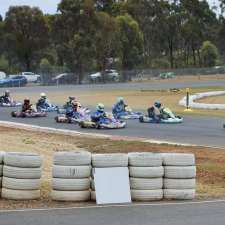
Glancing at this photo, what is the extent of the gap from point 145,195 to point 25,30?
3123 inches

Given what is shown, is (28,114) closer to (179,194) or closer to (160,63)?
(179,194)

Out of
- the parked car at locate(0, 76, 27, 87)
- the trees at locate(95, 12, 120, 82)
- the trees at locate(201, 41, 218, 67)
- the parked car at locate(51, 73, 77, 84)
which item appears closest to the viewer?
the parked car at locate(0, 76, 27, 87)

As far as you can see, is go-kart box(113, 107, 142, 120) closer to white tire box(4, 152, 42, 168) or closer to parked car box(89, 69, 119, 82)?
white tire box(4, 152, 42, 168)

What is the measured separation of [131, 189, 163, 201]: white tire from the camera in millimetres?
10391

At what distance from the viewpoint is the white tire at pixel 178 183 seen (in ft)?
34.6

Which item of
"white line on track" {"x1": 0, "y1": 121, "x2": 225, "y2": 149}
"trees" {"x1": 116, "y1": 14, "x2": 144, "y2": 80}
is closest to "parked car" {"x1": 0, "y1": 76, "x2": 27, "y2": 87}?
"trees" {"x1": 116, "y1": 14, "x2": 144, "y2": 80}

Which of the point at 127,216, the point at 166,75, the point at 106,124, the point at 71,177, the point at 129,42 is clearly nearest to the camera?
the point at 127,216

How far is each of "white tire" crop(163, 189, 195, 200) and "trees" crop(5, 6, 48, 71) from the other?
7867 cm

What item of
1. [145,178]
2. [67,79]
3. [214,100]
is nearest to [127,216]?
[145,178]

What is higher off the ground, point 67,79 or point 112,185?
point 67,79

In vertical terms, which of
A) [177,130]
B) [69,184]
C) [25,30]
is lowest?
[177,130]

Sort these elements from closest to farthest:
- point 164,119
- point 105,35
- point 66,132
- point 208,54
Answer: point 66,132
point 164,119
point 105,35
point 208,54

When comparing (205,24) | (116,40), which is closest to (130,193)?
(116,40)

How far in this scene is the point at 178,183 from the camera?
416 inches
